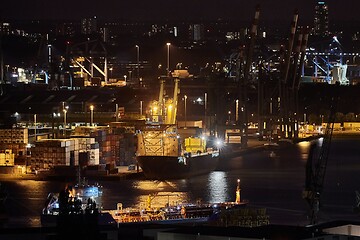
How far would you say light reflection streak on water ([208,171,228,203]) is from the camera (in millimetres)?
19545

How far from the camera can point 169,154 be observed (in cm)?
2456

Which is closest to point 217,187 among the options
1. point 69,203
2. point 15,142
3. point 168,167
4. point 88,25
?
point 168,167

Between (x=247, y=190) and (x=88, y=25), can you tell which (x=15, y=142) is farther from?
(x=88, y=25)

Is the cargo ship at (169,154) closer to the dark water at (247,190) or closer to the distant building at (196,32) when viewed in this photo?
the dark water at (247,190)

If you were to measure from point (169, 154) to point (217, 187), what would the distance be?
10.1ft

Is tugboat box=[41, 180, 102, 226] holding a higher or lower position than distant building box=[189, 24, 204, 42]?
lower

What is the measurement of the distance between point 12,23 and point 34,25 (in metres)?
2.21

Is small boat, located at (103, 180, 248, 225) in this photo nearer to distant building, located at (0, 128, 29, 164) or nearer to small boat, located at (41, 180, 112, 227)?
small boat, located at (41, 180, 112, 227)

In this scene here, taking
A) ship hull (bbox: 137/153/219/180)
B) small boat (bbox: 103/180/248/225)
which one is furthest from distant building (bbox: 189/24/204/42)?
small boat (bbox: 103/180/248/225)

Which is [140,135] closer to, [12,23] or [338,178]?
[338,178]

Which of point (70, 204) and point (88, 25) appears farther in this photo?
point (88, 25)

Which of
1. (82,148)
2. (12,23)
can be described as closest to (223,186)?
(82,148)

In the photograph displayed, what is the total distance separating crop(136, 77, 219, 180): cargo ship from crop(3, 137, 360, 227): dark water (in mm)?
380

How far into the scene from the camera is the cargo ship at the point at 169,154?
24.0 meters
